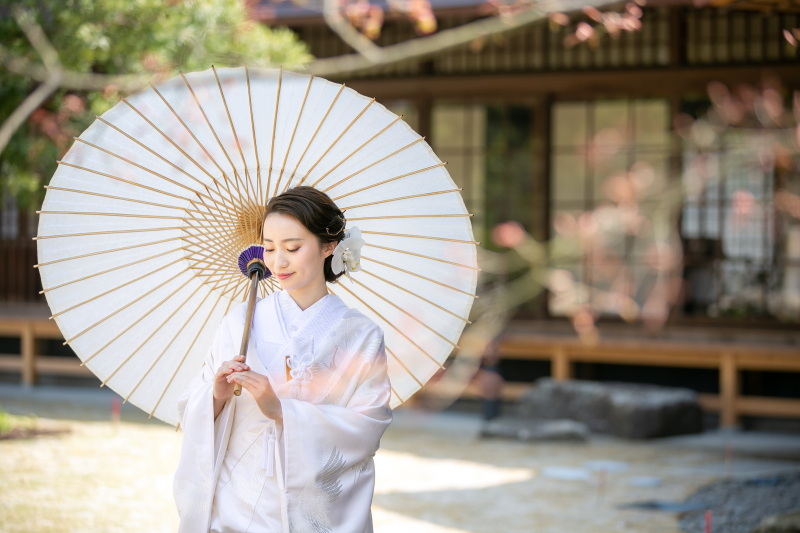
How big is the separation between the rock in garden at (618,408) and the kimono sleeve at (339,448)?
223 inches

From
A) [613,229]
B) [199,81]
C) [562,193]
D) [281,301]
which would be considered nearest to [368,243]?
[281,301]

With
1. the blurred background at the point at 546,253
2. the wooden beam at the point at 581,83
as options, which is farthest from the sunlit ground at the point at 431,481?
the wooden beam at the point at 581,83

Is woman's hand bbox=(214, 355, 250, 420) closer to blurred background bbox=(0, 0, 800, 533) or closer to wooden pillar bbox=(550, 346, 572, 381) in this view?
blurred background bbox=(0, 0, 800, 533)

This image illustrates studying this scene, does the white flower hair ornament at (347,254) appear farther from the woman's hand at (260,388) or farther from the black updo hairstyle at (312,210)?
the woman's hand at (260,388)

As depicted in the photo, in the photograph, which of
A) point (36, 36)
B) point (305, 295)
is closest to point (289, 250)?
point (305, 295)

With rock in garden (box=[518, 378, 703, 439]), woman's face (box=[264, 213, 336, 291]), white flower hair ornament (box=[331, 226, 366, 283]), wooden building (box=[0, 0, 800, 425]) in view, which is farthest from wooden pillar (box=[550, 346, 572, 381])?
woman's face (box=[264, 213, 336, 291])

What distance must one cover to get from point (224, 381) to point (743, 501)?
166 inches

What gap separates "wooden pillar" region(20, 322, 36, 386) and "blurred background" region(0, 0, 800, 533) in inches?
1.2

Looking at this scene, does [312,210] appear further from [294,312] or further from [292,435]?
[292,435]

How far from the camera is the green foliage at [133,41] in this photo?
5551mm

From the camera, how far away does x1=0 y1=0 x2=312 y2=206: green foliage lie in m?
5.55

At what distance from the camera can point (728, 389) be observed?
789 cm

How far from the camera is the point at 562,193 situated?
1052 cm

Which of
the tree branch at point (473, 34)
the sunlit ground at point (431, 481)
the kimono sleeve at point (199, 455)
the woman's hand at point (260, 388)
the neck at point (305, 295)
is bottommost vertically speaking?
the sunlit ground at point (431, 481)
